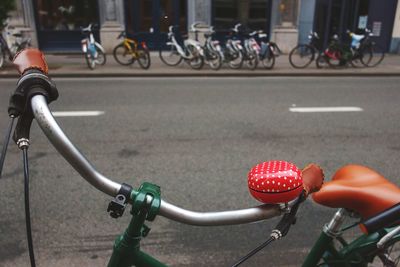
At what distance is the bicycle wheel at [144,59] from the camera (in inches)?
496

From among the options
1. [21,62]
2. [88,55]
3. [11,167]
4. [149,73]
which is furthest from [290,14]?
[21,62]

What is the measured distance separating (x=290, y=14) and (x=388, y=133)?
11316mm

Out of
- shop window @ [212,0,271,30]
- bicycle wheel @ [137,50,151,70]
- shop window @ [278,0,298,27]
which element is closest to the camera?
bicycle wheel @ [137,50,151,70]

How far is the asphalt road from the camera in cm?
329

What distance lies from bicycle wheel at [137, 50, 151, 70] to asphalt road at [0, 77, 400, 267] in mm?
2874

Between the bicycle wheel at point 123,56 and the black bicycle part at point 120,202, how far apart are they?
479 inches

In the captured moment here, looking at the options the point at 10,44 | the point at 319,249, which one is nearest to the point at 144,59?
the point at 10,44

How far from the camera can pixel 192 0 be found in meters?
16.0

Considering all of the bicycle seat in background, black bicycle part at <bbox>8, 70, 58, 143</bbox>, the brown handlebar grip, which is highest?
the brown handlebar grip

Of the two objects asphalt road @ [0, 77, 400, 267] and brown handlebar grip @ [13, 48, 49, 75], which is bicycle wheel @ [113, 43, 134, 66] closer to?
asphalt road @ [0, 77, 400, 267]

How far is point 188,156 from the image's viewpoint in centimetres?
514

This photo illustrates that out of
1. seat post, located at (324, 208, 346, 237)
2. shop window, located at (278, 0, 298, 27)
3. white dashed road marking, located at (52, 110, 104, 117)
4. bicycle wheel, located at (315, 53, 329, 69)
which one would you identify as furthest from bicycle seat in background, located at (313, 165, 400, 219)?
shop window, located at (278, 0, 298, 27)

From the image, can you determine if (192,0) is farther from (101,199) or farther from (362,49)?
(101,199)

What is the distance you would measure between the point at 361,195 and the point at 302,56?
12.1m
